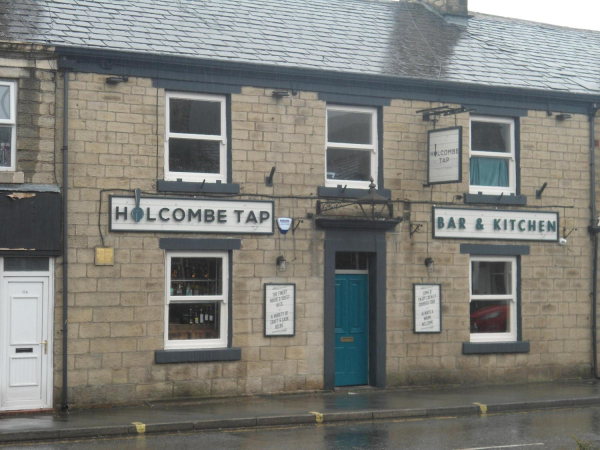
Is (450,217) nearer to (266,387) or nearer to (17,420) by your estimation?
(266,387)

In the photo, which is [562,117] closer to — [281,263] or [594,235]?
[594,235]

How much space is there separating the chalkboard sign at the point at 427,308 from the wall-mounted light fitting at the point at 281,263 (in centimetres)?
281

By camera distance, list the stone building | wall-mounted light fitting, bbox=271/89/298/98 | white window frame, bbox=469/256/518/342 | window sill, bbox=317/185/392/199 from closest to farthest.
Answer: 1. the stone building
2. wall-mounted light fitting, bbox=271/89/298/98
3. window sill, bbox=317/185/392/199
4. white window frame, bbox=469/256/518/342

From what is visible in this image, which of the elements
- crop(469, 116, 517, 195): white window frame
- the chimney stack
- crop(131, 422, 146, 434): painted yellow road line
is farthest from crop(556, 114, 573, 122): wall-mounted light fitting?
crop(131, 422, 146, 434): painted yellow road line

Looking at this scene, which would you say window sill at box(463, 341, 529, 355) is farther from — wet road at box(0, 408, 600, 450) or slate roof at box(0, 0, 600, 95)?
slate roof at box(0, 0, 600, 95)

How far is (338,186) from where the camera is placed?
1720 centimetres

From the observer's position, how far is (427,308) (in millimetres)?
17812

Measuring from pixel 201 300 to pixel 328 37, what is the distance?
6.44 metres

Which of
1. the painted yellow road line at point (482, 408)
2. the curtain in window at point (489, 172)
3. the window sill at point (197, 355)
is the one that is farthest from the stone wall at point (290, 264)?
the painted yellow road line at point (482, 408)

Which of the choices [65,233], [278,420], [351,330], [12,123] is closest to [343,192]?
[351,330]

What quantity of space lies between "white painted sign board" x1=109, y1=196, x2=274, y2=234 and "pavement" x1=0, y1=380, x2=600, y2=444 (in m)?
3.04

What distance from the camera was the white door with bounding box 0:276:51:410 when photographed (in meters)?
14.7

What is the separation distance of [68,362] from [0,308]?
4.66 ft

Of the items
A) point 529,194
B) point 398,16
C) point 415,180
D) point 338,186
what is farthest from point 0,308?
point 398,16
